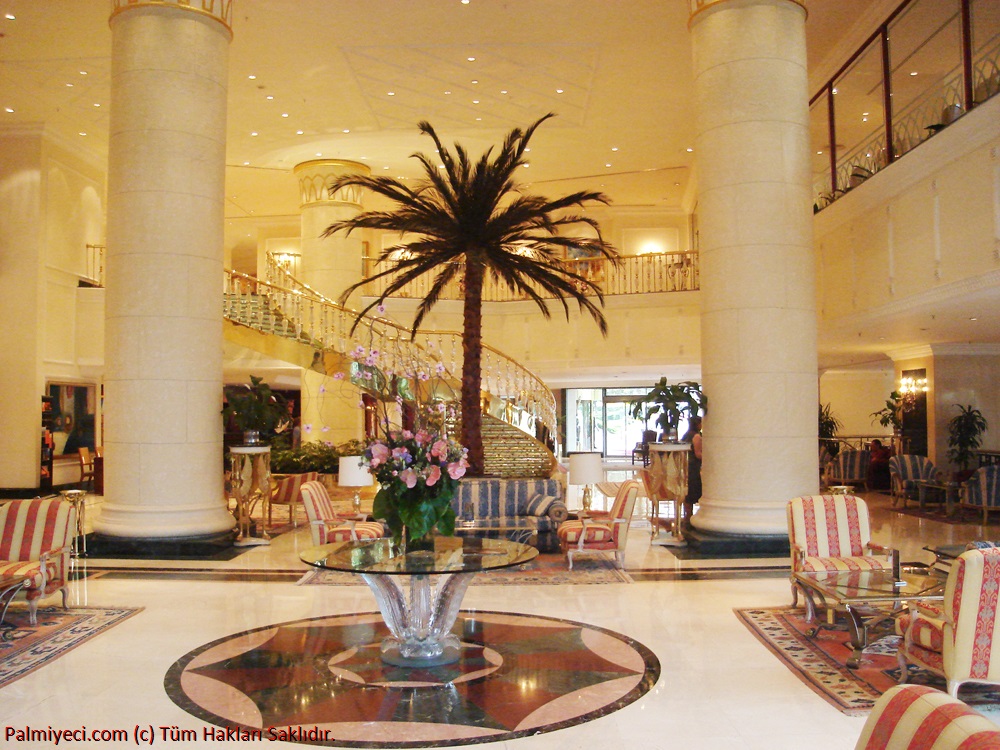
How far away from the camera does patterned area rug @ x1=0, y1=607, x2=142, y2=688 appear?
17.7ft

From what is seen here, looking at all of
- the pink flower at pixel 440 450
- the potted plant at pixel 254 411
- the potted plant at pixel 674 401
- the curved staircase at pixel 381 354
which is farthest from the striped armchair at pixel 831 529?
the curved staircase at pixel 381 354

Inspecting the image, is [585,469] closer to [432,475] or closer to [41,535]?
[432,475]

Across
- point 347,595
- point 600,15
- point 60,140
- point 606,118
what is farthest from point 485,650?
point 60,140

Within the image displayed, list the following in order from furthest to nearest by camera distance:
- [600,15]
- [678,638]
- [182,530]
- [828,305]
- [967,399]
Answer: [967,399] < [828,305] < [600,15] < [182,530] < [678,638]

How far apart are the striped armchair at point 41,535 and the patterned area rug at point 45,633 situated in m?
0.16

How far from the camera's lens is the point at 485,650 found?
5.61m

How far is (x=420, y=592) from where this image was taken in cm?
546

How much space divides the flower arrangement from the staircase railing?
28.2ft

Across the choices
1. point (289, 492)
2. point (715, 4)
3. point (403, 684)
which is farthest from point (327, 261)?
point (403, 684)

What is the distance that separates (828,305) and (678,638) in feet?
29.2

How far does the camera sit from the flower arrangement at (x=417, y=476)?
17.2 ft

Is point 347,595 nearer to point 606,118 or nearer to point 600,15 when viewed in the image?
point 600,15

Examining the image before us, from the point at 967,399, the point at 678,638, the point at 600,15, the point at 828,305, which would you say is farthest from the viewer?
the point at 967,399

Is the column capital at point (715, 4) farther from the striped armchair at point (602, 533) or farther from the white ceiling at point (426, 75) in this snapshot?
the striped armchair at point (602, 533)
